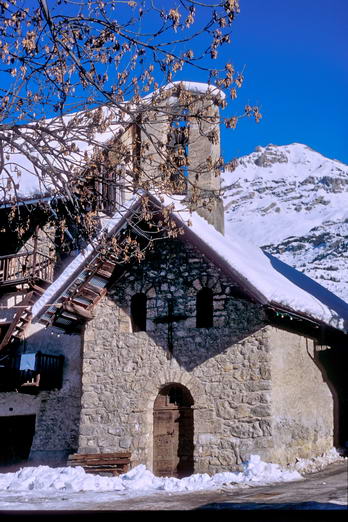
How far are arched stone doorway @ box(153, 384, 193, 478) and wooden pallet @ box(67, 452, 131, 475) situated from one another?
65cm

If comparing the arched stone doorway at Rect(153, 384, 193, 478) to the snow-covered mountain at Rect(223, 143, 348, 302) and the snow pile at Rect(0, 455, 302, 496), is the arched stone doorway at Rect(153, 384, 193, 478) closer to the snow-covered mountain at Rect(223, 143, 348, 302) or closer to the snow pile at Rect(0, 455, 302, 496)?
the snow pile at Rect(0, 455, 302, 496)

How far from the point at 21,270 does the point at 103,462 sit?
6134 millimetres

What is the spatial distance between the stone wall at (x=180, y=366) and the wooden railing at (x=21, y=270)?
8.31 feet

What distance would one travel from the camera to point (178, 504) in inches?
397

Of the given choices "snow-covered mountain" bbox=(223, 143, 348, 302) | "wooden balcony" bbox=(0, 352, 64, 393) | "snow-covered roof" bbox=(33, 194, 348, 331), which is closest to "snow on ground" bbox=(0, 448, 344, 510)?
"wooden balcony" bbox=(0, 352, 64, 393)

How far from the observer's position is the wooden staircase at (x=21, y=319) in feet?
55.1

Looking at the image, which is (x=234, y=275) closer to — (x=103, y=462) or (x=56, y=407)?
(x=103, y=462)

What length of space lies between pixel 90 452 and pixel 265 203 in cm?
9429

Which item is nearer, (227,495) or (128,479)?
(227,495)

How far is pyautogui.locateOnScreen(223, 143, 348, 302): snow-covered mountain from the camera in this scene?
5922 centimetres

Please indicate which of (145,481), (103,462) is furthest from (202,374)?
(103,462)

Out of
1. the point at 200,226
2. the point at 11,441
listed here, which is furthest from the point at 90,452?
the point at 200,226

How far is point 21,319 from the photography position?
1719cm

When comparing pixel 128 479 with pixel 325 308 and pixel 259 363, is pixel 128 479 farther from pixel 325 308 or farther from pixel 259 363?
pixel 325 308
